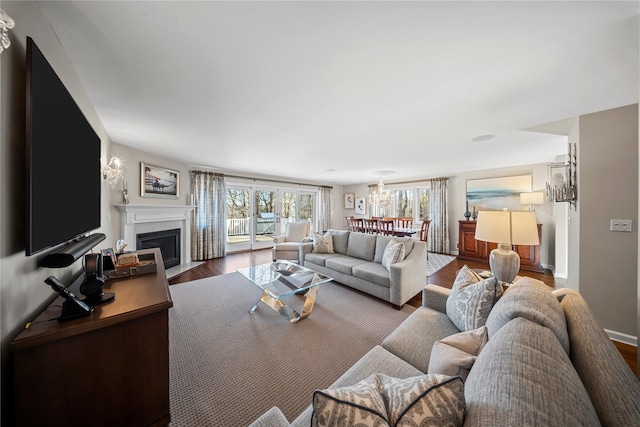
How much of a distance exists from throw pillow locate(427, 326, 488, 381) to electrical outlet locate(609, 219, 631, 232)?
2288mm

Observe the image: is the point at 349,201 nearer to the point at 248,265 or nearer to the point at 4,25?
the point at 248,265

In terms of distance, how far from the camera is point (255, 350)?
186 cm

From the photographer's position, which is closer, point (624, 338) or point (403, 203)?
point (624, 338)

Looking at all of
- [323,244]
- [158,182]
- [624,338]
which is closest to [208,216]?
[158,182]

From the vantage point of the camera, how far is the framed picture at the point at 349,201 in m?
8.05

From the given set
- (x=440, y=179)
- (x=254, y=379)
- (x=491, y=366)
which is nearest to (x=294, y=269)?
(x=254, y=379)

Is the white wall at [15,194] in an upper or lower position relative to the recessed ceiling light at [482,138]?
lower

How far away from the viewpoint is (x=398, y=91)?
178 centimetres

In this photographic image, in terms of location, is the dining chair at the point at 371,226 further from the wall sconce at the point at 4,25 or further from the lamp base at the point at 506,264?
the wall sconce at the point at 4,25

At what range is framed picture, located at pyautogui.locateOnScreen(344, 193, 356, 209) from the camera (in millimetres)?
8055

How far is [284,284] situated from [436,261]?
3.95 m

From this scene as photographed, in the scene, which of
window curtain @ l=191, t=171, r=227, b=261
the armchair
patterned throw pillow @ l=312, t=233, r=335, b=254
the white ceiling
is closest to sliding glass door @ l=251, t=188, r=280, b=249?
window curtain @ l=191, t=171, r=227, b=261

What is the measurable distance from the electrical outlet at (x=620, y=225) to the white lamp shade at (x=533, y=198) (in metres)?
2.64

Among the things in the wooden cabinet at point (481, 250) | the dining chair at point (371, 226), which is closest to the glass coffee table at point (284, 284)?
the dining chair at point (371, 226)
